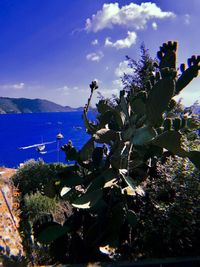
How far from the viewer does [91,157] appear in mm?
3006

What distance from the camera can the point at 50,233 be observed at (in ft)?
8.43

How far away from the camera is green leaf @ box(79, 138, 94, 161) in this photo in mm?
2871

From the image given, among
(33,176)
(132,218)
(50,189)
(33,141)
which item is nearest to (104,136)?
(132,218)

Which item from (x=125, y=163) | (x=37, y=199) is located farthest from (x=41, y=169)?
(x=125, y=163)

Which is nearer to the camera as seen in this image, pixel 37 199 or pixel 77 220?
pixel 77 220

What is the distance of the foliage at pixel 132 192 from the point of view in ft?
7.88

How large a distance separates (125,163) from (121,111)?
58cm

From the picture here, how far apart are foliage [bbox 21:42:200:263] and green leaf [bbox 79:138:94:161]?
0.03 feet

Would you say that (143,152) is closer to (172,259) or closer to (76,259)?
(172,259)

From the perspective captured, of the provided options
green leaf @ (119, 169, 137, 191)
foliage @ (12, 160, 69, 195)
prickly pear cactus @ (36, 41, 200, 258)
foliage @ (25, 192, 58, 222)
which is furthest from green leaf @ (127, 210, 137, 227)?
foliage @ (12, 160, 69, 195)

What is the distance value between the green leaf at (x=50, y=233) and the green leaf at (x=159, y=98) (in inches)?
49.8

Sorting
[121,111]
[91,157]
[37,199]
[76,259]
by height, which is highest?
[121,111]

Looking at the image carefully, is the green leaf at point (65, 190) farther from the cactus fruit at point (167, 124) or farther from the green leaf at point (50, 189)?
the cactus fruit at point (167, 124)

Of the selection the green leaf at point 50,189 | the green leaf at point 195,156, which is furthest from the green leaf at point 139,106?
the green leaf at point 50,189
